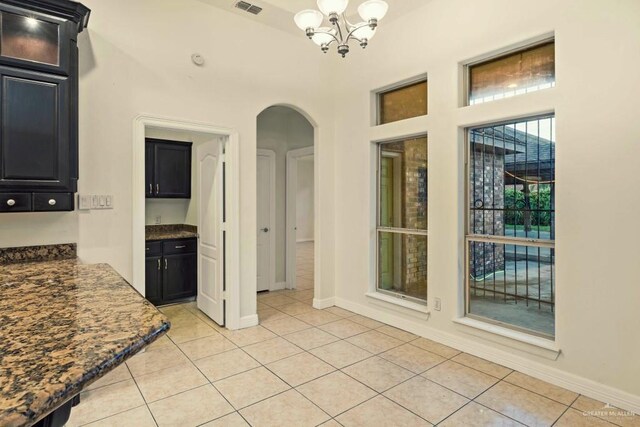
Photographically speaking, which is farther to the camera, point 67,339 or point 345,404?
point 345,404

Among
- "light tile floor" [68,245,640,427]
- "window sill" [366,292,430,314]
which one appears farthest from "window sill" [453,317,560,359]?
"window sill" [366,292,430,314]

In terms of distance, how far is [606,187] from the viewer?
8.16 ft

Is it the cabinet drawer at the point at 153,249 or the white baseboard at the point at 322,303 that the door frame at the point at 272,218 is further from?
the cabinet drawer at the point at 153,249

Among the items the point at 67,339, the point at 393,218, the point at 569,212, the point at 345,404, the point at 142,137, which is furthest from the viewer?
the point at 393,218

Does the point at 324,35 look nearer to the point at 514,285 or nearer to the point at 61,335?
the point at 61,335

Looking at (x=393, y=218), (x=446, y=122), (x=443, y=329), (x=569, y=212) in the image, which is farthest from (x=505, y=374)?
(x=446, y=122)

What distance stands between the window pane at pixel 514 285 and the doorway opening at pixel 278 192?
2.54 m

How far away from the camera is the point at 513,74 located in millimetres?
3076

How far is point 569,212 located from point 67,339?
3.05 meters

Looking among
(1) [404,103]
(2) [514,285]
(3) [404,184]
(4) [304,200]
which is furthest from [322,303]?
(4) [304,200]

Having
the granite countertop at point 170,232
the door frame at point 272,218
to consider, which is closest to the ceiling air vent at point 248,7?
the door frame at point 272,218

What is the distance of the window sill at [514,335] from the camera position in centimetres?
274

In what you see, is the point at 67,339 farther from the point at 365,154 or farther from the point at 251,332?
the point at 365,154

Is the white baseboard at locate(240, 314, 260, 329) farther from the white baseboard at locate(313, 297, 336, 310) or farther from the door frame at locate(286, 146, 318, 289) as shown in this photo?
the door frame at locate(286, 146, 318, 289)
